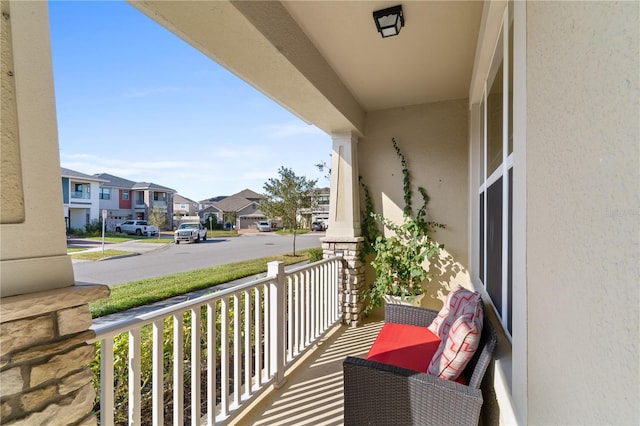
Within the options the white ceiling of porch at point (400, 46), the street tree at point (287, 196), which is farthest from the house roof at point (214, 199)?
the white ceiling of porch at point (400, 46)

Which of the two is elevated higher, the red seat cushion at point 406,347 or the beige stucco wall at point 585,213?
the beige stucco wall at point 585,213

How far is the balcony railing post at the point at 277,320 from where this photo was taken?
269 centimetres

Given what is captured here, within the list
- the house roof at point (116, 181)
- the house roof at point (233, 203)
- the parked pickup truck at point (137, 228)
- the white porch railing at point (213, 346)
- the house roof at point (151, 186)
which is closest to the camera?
the white porch railing at point (213, 346)

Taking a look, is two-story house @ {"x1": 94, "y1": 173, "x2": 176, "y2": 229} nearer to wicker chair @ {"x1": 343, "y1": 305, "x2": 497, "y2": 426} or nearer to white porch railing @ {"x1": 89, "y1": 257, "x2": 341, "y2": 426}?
white porch railing @ {"x1": 89, "y1": 257, "x2": 341, "y2": 426}

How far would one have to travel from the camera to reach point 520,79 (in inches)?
47.5

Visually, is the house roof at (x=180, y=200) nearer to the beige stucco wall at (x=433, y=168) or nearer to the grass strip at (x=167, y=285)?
the grass strip at (x=167, y=285)

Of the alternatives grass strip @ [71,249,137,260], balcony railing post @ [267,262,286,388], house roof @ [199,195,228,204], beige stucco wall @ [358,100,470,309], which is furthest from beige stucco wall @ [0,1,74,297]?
house roof @ [199,195,228,204]

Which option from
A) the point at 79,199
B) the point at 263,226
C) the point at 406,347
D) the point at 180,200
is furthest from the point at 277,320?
the point at 263,226

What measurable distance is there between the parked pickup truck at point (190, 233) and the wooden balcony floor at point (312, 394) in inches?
86.6

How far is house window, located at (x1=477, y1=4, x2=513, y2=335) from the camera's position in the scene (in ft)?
5.64

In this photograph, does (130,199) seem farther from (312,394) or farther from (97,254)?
(312,394)

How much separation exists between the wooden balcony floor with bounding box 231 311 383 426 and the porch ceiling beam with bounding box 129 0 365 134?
274cm

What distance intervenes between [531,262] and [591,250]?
487mm

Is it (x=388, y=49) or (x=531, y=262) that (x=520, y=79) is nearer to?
(x=531, y=262)
